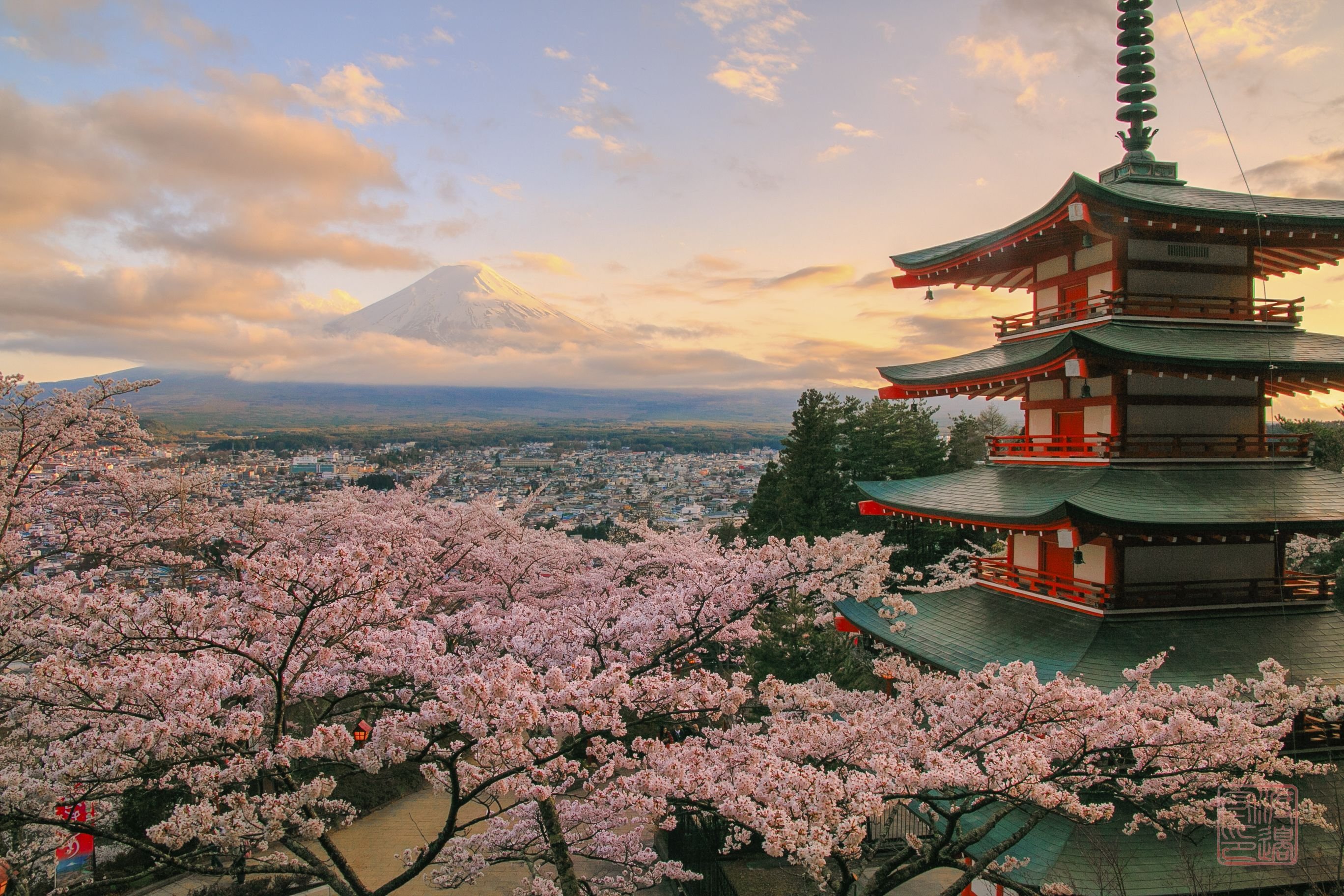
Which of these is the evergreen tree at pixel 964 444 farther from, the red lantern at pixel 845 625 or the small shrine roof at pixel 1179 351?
the small shrine roof at pixel 1179 351

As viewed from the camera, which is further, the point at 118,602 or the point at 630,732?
the point at 630,732

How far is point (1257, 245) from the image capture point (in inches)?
334

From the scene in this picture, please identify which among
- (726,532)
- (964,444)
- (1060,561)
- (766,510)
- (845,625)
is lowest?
(726,532)

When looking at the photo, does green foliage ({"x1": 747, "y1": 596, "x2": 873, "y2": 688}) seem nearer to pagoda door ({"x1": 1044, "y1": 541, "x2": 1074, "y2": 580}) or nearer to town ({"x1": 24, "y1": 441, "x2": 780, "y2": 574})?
pagoda door ({"x1": 1044, "y1": 541, "x2": 1074, "y2": 580})

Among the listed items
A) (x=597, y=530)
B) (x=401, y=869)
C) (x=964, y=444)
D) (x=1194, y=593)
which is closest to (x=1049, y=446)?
(x=1194, y=593)

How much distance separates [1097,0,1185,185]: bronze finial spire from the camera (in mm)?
9375

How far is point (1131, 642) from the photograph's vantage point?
286 inches

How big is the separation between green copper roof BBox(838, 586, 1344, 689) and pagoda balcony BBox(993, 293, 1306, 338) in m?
3.70

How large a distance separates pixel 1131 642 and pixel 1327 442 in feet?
60.4

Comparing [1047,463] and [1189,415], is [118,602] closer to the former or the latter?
[1047,463]

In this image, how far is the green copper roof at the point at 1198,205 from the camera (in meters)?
7.55

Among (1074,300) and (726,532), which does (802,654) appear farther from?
(726,532)

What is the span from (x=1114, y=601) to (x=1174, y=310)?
385cm

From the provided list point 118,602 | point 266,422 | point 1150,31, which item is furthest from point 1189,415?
point 266,422
